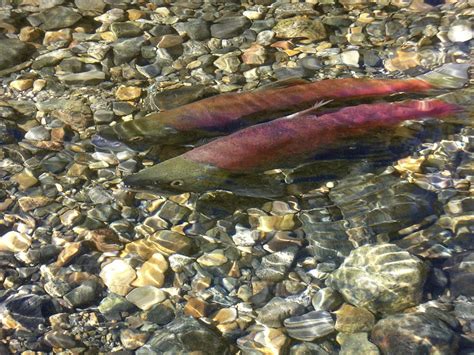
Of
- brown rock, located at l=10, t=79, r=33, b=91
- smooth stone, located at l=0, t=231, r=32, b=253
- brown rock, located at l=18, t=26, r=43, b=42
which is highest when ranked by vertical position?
brown rock, located at l=18, t=26, r=43, b=42

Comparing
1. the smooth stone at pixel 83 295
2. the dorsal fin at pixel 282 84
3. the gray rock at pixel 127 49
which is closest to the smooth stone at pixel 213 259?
the smooth stone at pixel 83 295

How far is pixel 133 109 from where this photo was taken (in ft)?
18.2

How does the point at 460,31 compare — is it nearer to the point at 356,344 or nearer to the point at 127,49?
the point at 127,49

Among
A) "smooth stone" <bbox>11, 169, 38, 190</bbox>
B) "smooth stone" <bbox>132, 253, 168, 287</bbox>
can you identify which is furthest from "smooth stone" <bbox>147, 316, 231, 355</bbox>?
"smooth stone" <bbox>11, 169, 38, 190</bbox>

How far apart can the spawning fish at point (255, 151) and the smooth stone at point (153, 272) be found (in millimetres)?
455

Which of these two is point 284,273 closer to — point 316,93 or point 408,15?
point 316,93

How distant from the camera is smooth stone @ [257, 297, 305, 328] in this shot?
12.9ft

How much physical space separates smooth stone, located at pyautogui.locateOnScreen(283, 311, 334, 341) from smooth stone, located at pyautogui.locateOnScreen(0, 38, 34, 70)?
146 inches

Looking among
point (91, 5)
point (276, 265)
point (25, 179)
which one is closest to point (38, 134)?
point (25, 179)

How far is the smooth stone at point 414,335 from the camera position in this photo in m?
3.64

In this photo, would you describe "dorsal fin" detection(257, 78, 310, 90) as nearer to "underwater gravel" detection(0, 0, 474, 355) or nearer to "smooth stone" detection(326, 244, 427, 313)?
"underwater gravel" detection(0, 0, 474, 355)

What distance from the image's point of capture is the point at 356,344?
374cm

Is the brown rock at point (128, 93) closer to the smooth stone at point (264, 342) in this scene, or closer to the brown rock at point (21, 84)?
the brown rock at point (21, 84)

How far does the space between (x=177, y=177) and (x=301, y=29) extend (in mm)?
2674
